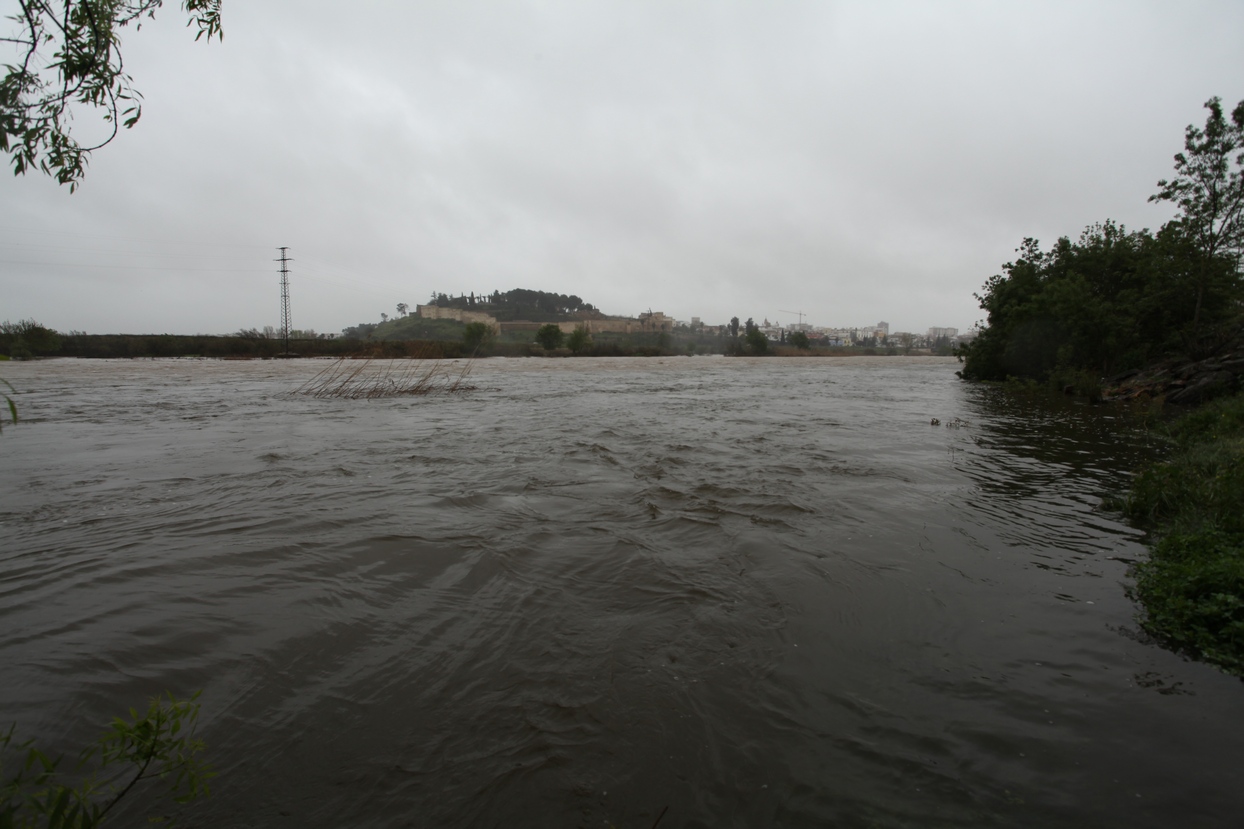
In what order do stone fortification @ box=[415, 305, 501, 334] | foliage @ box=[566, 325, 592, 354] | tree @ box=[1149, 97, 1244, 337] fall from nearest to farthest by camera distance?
tree @ box=[1149, 97, 1244, 337], foliage @ box=[566, 325, 592, 354], stone fortification @ box=[415, 305, 501, 334]

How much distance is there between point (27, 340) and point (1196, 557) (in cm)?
8193

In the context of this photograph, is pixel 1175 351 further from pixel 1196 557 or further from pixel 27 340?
pixel 27 340

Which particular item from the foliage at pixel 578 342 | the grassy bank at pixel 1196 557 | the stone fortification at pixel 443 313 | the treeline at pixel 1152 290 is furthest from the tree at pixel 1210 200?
the stone fortification at pixel 443 313

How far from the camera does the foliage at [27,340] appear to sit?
53000 mm

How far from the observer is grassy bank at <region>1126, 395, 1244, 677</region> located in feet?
15.5

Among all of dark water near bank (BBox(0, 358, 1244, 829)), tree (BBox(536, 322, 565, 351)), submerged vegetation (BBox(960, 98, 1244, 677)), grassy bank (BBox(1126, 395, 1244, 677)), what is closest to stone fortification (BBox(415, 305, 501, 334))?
tree (BBox(536, 322, 565, 351))

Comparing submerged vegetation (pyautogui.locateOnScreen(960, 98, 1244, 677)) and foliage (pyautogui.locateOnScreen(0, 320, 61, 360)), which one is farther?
foliage (pyautogui.locateOnScreen(0, 320, 61, 360))

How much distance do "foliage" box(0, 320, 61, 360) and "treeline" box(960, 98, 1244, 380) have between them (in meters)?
82.5

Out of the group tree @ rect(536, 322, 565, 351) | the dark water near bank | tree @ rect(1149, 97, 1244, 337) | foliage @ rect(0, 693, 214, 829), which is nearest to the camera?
foliage @ rect(0, 693, 214, 829)

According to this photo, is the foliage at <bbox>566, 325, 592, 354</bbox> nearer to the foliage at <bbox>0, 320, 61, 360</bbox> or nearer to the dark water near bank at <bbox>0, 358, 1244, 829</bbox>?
the foliage at <bbox>0, 320, 61, 360</bbox>

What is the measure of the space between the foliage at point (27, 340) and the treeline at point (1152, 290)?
271 feet

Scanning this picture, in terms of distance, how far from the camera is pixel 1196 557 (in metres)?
5.56

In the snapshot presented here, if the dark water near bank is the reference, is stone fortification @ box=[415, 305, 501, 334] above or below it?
above

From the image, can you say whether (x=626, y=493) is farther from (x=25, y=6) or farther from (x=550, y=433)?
(x=25, y=6)
